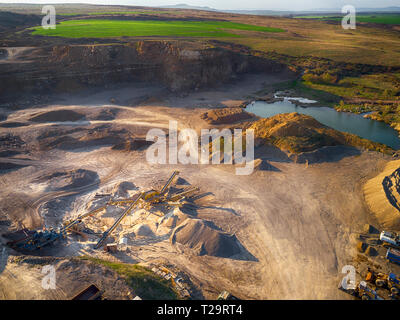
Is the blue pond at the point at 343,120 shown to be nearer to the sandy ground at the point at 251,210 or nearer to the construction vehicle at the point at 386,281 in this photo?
the sandy ground at the point at 251,210

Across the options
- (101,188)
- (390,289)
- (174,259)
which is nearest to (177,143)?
(101,188)

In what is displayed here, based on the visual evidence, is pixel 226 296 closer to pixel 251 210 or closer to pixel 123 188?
pixel 251 210

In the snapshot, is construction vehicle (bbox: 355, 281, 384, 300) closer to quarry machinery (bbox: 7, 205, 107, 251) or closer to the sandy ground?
the sandy ground

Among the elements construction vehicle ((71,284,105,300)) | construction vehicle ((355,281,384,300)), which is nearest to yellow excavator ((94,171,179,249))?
construction vehicle ((71,284,105,300))

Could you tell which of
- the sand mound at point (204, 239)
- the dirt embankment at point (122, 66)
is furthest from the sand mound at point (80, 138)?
the sand mound at point (204, 239)
